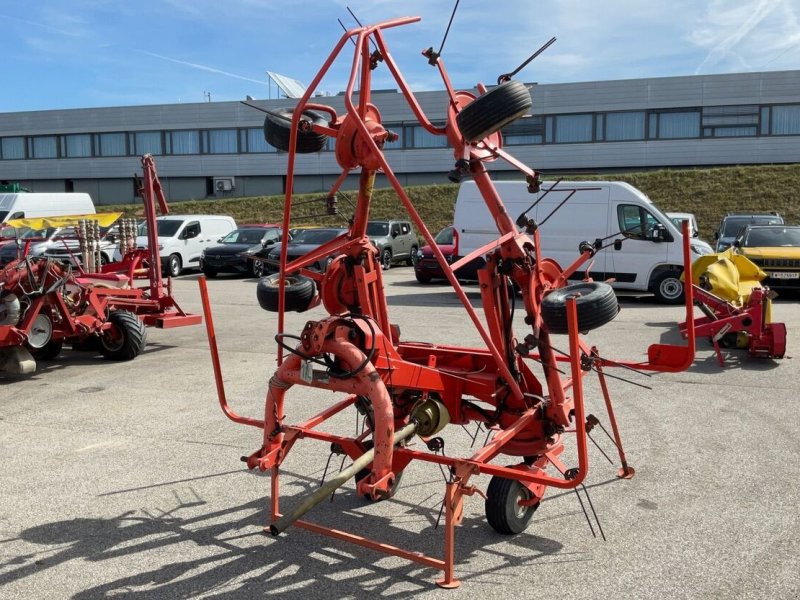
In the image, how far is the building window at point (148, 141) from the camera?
53281 millimetres

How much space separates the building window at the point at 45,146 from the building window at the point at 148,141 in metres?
6.51

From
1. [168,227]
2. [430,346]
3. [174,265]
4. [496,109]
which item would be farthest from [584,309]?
[168,227]

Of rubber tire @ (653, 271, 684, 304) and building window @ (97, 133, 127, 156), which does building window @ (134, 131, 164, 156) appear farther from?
rubber tire @ (653, 271, 684, 304)

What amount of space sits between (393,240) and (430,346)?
2060 cm

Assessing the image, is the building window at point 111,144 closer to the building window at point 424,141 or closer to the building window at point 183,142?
the building window at point 183,142

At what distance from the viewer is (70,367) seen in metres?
9.97

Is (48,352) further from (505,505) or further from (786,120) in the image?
(786,120)

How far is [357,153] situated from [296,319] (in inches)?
383

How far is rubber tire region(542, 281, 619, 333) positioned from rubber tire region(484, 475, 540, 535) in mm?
941

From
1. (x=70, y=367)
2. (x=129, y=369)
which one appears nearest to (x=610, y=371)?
(x=129, y=369)

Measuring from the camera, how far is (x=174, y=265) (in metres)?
23.8

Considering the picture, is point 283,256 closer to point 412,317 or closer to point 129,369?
point 129,369

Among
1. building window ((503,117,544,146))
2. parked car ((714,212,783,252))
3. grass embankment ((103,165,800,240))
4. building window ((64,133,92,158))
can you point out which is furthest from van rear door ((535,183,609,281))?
building window ((64,133,92,158))

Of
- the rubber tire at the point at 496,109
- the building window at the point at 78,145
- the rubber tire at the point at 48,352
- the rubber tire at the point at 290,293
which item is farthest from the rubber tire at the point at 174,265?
the building window at the point at 78,145
